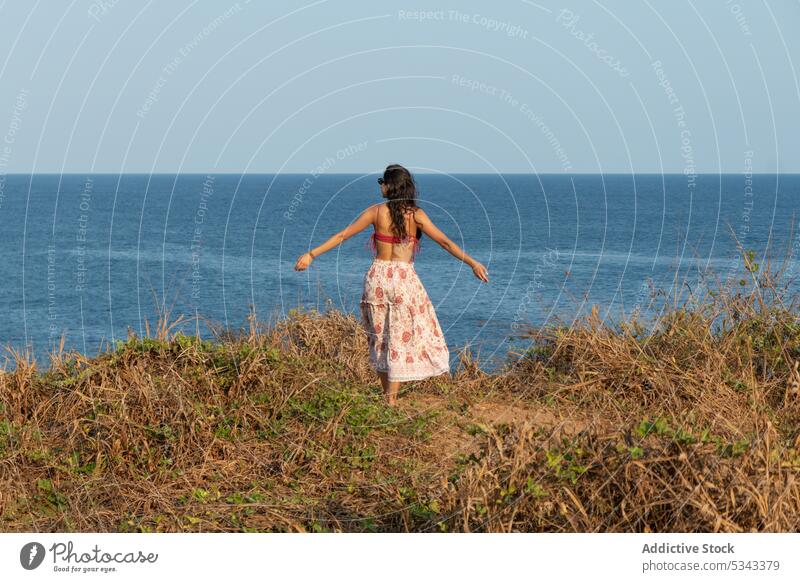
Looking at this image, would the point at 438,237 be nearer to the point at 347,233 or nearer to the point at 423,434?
the point at 347,233

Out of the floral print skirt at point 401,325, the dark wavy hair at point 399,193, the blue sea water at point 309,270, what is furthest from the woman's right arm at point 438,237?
the blue sea water at point 309,270

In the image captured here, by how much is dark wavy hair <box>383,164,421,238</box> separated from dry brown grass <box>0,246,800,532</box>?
1.48 meters

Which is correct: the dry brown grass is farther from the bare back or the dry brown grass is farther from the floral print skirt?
the bare back

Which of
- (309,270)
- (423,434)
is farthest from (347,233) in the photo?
(309,270)

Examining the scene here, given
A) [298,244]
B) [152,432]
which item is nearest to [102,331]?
[298,244]

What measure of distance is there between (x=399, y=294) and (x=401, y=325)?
27 cm

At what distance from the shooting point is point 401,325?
828 cm

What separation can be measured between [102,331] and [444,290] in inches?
545

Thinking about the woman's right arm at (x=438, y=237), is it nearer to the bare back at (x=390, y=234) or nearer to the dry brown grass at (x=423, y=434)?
the bare back at (x=390, y=234)

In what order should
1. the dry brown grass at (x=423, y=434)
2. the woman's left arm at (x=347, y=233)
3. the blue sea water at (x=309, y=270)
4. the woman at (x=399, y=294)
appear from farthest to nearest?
the blue sea water at (x=309, y=270) < the woman at (x=399, y=294) < the woman's left arm at (x=347, y=233) < the dry brown grass at (x=423, y=434)

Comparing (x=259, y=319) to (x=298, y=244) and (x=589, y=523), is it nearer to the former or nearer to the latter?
(x=589, y=523)

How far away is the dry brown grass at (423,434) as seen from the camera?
5.09 meters

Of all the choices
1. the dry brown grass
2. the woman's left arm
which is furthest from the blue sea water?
the woman's left arm

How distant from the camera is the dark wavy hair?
8.05m
